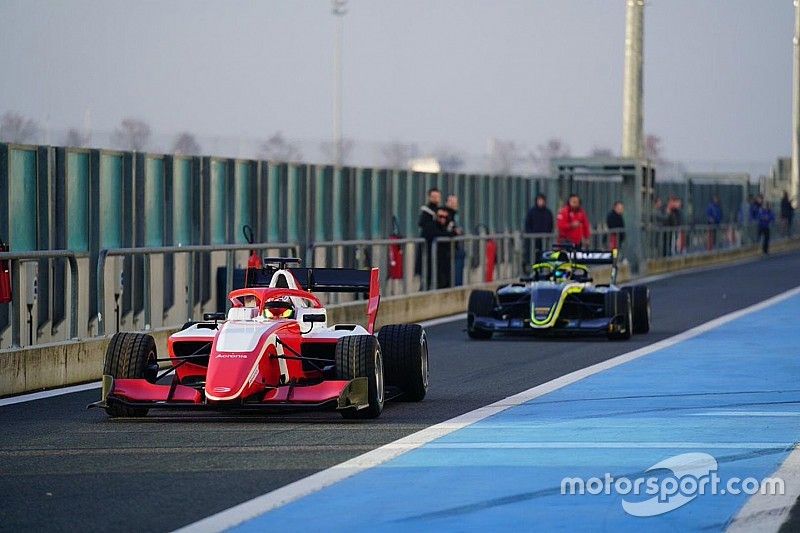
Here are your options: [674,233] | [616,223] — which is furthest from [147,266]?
[674,233]

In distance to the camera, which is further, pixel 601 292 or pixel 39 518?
pixel 601 292

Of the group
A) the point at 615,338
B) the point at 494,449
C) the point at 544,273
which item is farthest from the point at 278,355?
the point at 544,273

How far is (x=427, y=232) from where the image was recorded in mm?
30734

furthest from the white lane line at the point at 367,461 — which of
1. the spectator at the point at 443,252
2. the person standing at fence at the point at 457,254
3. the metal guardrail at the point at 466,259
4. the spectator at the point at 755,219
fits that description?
the spectator at the point at 755,219

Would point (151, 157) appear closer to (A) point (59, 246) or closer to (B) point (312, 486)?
(A) point (59, 246)

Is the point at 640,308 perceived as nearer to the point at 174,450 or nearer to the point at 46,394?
the point at 46,394

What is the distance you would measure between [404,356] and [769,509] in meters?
5.72

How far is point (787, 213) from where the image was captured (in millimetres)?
71750

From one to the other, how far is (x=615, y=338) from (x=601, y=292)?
0.60 meters

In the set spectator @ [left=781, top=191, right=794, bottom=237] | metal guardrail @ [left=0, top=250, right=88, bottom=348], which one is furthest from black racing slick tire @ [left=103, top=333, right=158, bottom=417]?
spectator @ [left=781, top=191, right=794, bottom=237]

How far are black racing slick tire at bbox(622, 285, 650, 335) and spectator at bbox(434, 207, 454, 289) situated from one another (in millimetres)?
6332

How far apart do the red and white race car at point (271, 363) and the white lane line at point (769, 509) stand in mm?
3773

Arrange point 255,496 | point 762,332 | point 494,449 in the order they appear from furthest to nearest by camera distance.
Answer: point 762,332 < point 494,449 < point 255,496

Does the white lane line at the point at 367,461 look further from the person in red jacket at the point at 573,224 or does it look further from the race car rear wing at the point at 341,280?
the person in red jacket at the point at 573,224
